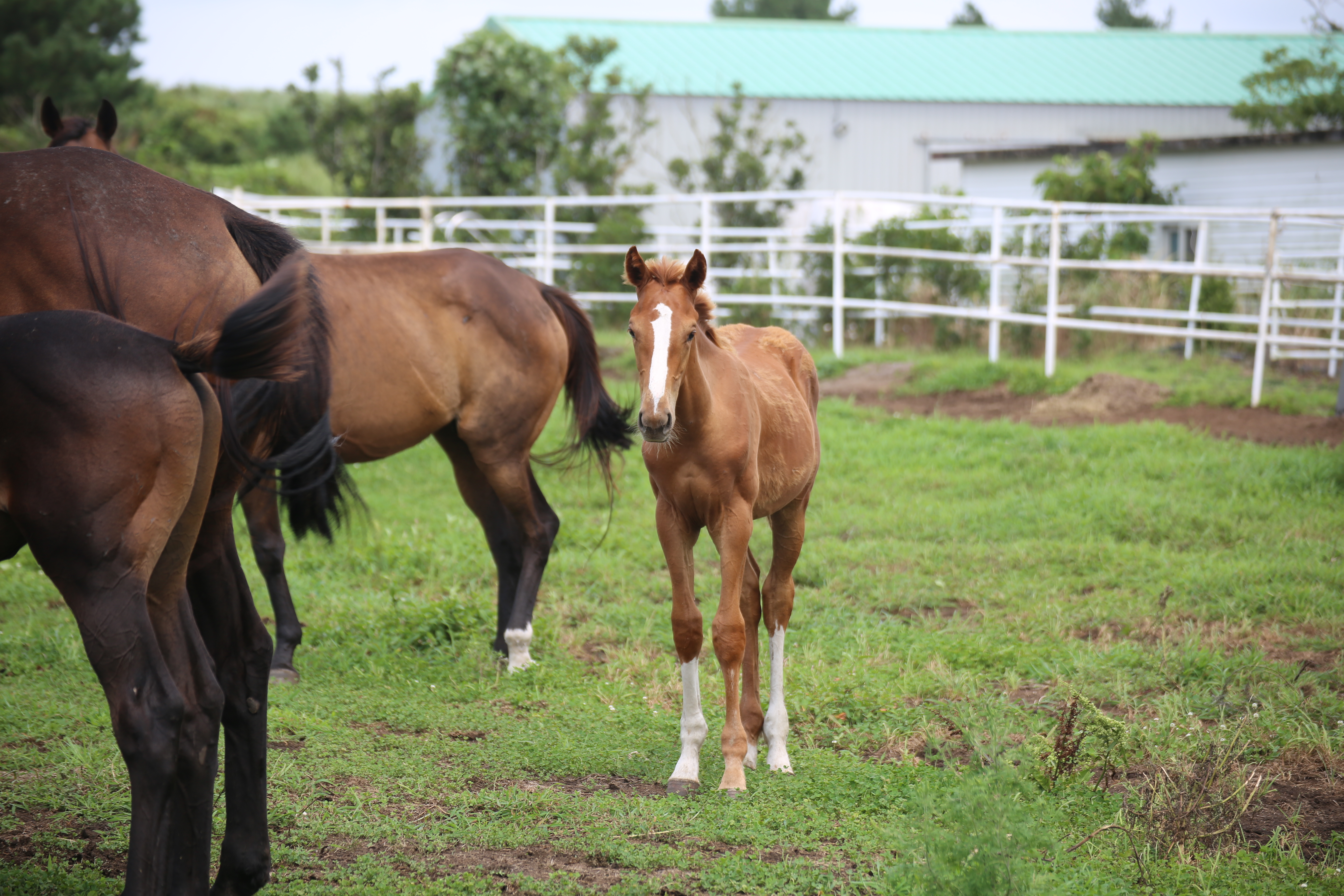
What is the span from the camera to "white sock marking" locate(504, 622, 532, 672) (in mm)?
5012

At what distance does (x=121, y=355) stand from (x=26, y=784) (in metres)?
2.02

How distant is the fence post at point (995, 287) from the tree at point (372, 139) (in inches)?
480

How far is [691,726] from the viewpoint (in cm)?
363

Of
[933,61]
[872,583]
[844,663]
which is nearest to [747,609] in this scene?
[844,663]

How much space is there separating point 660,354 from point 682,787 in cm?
147

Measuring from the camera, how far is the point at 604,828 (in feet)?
10.5

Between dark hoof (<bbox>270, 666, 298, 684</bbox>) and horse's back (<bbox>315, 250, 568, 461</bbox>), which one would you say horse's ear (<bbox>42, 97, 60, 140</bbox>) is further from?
dark hoof (<bbox>270, 666, 298, 684</bbox>)

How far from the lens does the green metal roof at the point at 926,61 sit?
95.0ft

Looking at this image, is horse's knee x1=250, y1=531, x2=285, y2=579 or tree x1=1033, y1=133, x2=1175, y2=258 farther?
tree x1=1033, y1=133, x2=1175, y2=258

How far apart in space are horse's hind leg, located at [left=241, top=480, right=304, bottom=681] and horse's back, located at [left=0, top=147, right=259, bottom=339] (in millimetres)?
2101

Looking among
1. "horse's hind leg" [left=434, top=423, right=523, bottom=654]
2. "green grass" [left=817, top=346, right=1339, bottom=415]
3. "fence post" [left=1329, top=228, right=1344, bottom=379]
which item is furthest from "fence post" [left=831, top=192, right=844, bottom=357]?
"horse's hind leg" [left=434, top=423, right=523, bottom=654]

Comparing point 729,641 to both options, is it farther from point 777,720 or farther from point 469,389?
point 469,389

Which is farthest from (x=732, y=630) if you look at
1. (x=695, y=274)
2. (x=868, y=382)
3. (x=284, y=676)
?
(x=868, y=382)

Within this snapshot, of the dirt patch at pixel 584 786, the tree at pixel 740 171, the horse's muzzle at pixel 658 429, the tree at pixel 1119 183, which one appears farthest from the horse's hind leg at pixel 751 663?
the tree at pixel 740 171
